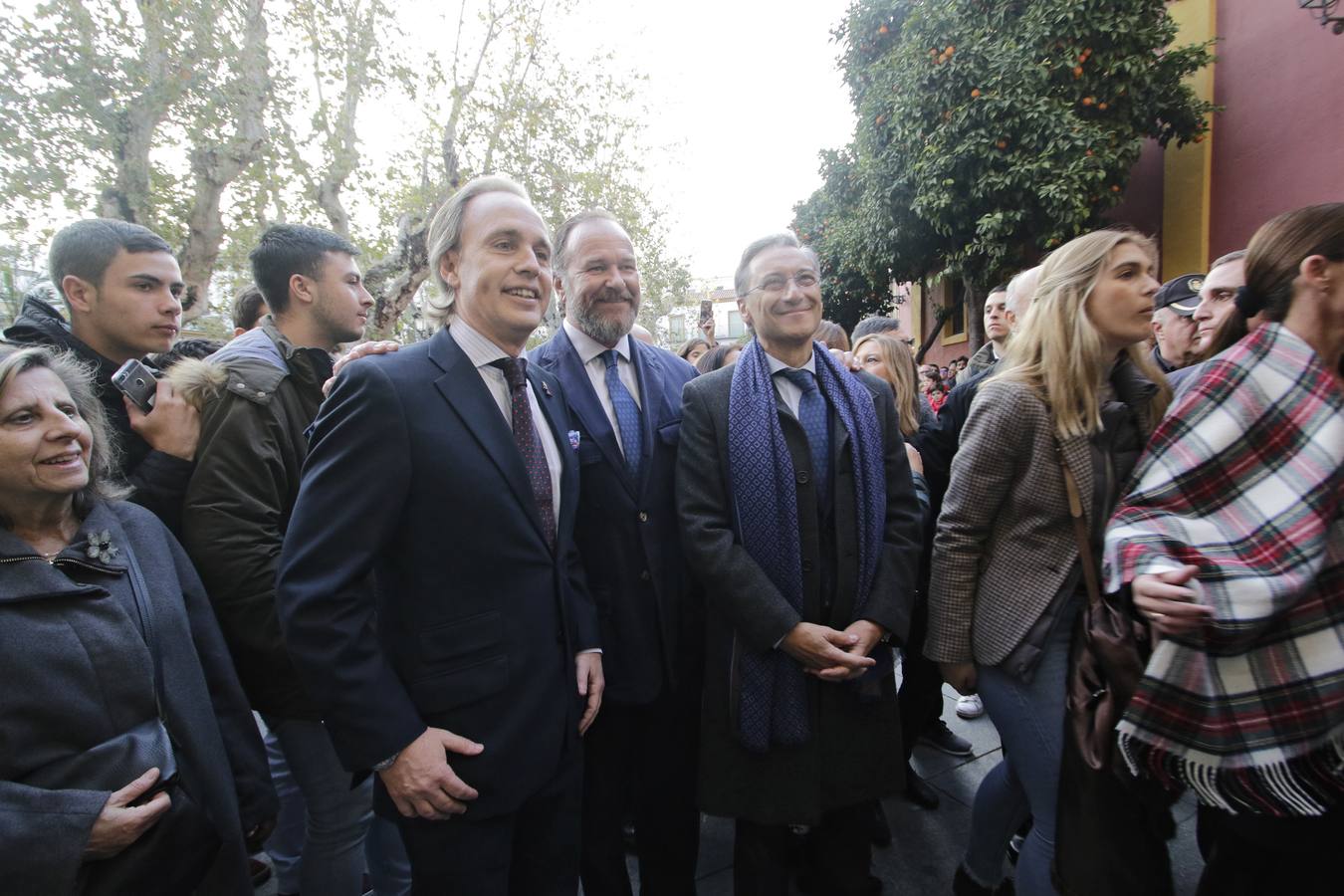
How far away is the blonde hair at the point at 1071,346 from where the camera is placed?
1830 millimetres

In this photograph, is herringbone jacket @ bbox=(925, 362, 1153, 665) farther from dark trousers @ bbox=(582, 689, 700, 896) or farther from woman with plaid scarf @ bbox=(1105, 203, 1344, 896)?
dark trousers @ bbox=(582, 689, 700, 896)

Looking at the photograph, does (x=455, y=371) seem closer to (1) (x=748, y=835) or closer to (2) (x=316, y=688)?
(2) (x=316, y=688)

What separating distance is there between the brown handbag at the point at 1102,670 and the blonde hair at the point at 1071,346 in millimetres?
420

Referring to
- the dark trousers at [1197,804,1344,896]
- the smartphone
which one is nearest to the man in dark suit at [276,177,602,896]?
the smartphone

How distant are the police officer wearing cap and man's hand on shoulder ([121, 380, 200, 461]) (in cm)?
416

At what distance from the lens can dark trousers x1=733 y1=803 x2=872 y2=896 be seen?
79.8 inches

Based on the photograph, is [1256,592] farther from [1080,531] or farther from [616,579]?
[616,579]

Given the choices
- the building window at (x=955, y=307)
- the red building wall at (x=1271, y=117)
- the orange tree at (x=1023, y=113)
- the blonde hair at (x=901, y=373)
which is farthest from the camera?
the building window at (x=955, y=307)

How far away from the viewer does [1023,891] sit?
187 centimetres

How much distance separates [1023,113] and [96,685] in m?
11.2

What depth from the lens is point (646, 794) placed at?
2115 mm

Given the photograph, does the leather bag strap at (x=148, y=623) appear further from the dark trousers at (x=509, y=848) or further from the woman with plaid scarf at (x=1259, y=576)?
the woman with plaid scarf at (x=1259, y=576)

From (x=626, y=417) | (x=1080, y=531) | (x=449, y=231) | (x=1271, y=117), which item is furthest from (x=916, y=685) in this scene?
(x=1271, y=117)

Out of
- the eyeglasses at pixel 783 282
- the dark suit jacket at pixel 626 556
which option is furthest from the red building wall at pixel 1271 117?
the dark suit jacket at pixel 626 556
